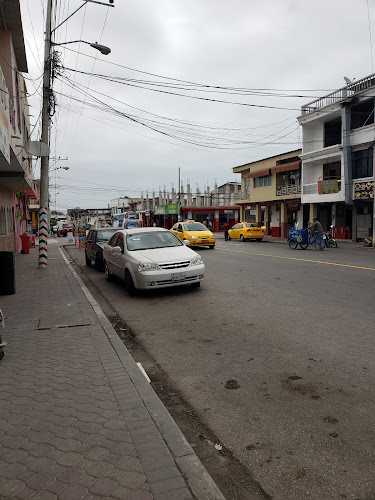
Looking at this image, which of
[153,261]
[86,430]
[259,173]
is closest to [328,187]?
[259,173]

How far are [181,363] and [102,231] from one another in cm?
1116

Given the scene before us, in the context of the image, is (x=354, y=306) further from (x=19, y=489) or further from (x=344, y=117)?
(x=344, y=117)

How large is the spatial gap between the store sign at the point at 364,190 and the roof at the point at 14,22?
66.9 feet

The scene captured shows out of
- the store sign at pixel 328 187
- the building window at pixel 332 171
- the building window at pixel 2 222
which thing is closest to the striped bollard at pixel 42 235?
the building window at pixel 2 222

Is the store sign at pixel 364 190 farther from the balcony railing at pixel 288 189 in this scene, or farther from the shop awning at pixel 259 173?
the shop awning at pixel 259 173

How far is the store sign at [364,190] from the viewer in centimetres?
2473

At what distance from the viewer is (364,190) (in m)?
25.4

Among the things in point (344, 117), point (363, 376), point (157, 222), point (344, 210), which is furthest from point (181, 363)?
point (157, 222)

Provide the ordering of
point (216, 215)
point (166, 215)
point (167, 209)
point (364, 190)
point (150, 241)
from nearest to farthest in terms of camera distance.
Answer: point (150, 241) → point (364, 190) → point (167, 209) → point (216, 215) → point (166, 215)

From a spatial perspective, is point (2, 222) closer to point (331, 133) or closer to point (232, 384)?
point (232, 384)

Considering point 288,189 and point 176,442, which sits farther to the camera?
point 288,189

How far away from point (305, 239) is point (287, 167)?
14027 mm

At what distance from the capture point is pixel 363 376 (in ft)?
14.4

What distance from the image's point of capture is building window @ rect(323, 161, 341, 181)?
29.2m
